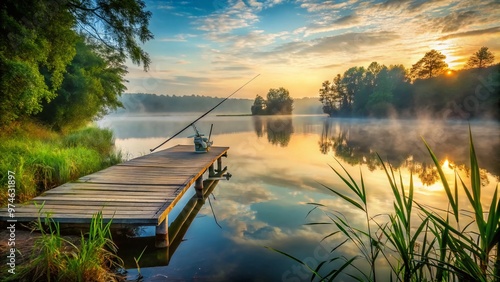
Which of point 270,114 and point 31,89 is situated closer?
point 31,89

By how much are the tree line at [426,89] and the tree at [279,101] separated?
78.6 ft

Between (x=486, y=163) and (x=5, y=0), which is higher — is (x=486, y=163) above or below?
below

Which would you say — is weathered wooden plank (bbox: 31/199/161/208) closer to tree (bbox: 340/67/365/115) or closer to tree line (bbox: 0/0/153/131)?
tree line (bbox: 0/0/153/131)

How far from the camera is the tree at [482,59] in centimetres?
5431

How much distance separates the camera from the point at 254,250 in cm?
542

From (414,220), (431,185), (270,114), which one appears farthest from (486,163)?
(270,114)

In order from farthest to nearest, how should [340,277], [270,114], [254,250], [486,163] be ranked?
[270,114]
[486,163]
[254,250]
[340,277]

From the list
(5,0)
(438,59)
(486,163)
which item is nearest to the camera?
(5,0)

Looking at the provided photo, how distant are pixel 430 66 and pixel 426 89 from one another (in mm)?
11874

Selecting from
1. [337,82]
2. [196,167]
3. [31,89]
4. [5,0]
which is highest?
[337,82]

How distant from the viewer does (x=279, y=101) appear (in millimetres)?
105438

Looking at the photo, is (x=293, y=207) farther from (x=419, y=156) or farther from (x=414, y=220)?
(x=419, y=156)

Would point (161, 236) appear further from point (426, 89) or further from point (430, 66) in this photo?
point (430, 66)

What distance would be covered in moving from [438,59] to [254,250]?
70.1 m
